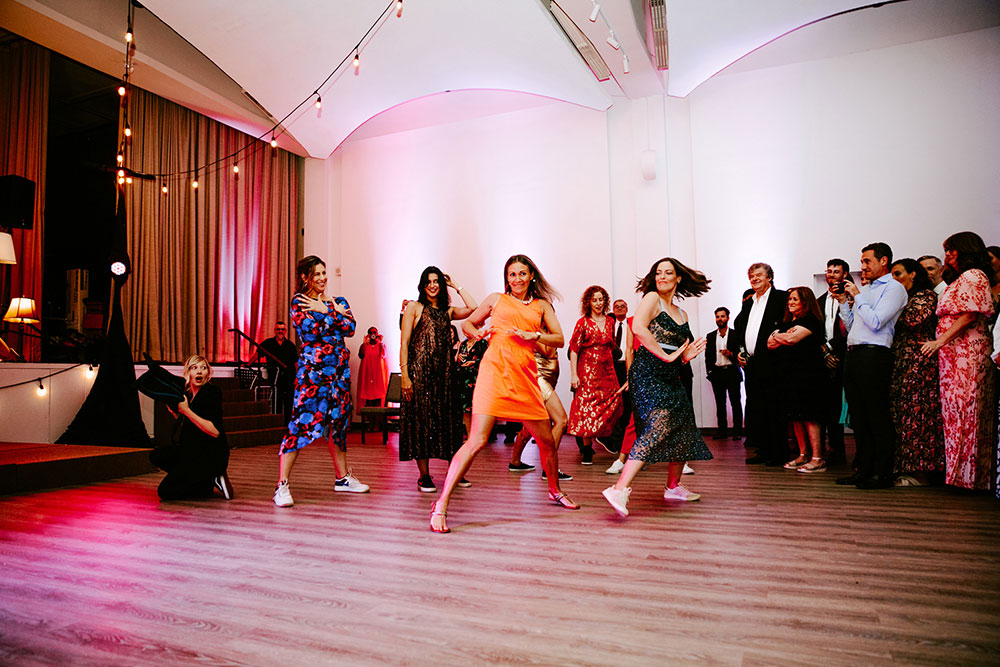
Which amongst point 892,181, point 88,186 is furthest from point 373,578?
point 88,186

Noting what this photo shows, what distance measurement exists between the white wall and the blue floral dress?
564 centimetres

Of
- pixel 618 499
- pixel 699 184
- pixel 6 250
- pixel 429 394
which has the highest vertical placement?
pixel 699 184

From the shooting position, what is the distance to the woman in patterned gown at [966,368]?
3680 mm

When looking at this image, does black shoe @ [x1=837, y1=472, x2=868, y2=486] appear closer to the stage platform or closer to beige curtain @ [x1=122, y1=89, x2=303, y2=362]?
the stage platform

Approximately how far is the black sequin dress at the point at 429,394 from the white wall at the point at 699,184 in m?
5.21

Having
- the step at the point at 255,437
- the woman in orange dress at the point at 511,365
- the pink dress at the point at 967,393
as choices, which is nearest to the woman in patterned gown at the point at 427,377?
the woman in orange dress at the point at 511,365

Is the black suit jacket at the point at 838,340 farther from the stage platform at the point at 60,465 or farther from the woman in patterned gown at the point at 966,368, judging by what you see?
the stage platform at the point at 60,465

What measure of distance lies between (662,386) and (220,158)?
347 inches

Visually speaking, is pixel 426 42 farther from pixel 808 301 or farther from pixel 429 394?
pixel 808 301

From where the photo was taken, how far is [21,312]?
22.4 feet

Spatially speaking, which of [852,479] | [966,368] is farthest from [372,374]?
[966,368]

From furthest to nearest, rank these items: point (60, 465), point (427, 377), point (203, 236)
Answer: point (203, 236), point (60, 465), point (427, 377)

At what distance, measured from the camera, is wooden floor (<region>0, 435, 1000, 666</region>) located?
1676mm

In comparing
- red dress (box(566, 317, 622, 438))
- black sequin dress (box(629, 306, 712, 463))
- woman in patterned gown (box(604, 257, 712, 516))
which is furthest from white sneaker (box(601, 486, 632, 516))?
red dress (box(566, 317, 622, 438))
